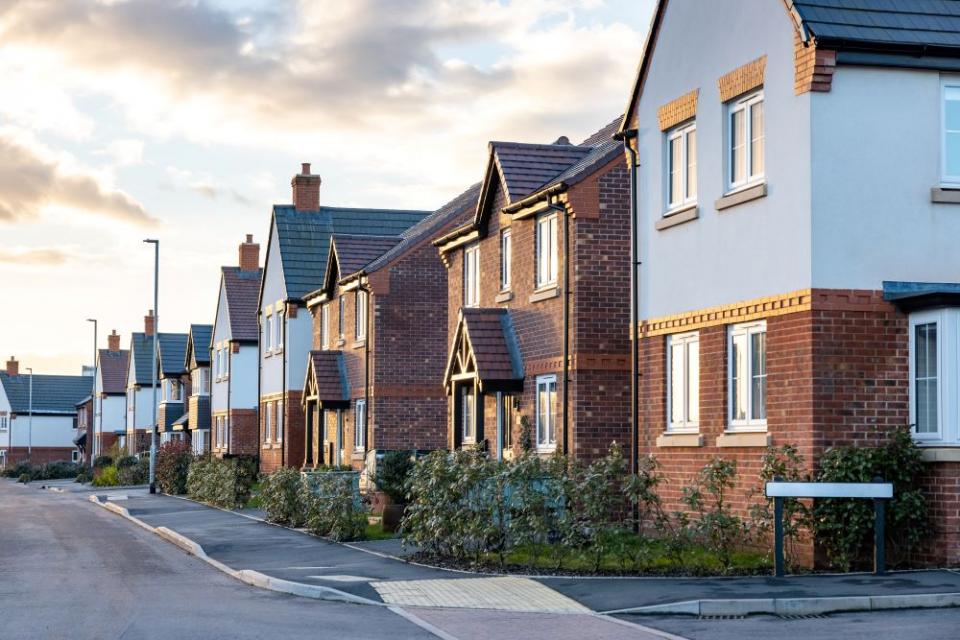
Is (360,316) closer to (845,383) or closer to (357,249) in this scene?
(357,249)

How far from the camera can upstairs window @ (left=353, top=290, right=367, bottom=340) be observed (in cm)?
3750

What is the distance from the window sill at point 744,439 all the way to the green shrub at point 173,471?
1209 inches

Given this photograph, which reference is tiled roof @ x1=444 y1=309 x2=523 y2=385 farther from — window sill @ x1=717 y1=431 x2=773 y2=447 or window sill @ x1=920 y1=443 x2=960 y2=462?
window sill @ x1=920 y1=443 x2=960 y2=462

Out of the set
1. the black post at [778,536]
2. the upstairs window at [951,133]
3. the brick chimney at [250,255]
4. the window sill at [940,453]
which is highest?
the brick chimney at [250,255]

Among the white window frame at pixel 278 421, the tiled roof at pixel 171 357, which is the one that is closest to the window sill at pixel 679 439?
the white window frame at pixel 278 421

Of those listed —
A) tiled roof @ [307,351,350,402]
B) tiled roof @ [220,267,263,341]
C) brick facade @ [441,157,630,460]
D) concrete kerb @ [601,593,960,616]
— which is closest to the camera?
concrete kerb @ [601,593,960,616]

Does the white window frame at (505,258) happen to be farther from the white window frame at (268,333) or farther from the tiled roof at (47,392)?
the tiled roof at (47,392)

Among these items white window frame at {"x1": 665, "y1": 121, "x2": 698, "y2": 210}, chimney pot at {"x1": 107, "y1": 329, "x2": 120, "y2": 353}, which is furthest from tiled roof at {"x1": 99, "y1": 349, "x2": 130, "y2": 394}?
white window frame at {"x1": 665, "y1": 121, "x2": 698, "y2": 210}

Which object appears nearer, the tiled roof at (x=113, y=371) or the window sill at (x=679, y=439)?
the window sill at (x=679, y=439)

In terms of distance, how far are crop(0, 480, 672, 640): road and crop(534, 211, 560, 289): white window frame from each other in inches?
311

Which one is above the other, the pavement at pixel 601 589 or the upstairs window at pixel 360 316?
the upstairs window at pixel 360 316

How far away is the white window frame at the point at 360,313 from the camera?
37.4 metres

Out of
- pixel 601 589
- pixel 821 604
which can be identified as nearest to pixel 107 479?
pixel 601 589

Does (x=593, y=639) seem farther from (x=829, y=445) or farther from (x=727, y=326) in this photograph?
(x=727, y=326)
